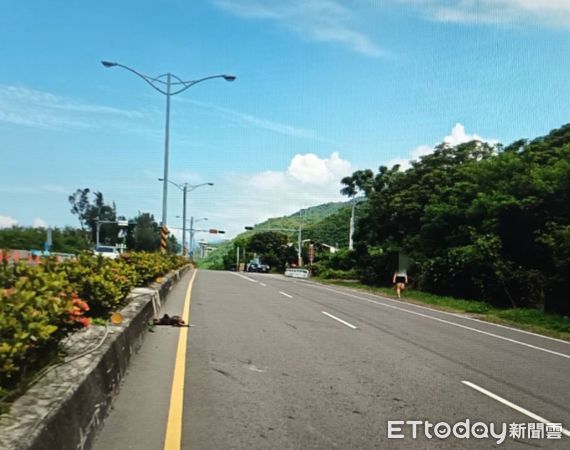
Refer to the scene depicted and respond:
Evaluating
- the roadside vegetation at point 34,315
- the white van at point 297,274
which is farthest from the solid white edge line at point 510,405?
the white van at point 297,274

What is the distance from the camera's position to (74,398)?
16.0ft

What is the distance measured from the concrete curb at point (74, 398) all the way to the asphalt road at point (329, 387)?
0.99 feet

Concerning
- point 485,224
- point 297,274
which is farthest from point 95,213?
point 485,224

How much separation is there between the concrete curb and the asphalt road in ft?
0.99

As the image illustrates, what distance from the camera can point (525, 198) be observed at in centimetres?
2834

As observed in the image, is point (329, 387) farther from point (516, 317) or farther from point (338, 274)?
point (338, 274)

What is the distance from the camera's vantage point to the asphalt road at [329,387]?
5.94 m

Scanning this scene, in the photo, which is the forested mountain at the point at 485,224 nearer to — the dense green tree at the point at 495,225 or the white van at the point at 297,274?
the dense green tree at the point at 495,225

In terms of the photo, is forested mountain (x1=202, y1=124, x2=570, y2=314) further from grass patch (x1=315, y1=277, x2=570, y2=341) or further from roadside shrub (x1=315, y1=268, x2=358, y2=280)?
roadside shrub (x1=315, y1=268, x2=358, y2=280)

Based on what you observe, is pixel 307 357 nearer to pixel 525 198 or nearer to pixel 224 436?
pixel 224 436

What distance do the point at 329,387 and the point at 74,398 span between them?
3735mm

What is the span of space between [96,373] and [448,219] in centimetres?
3321

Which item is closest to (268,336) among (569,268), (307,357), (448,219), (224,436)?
(307,357)

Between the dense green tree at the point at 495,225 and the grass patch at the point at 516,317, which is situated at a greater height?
the dense green tree at the point at 495,225
